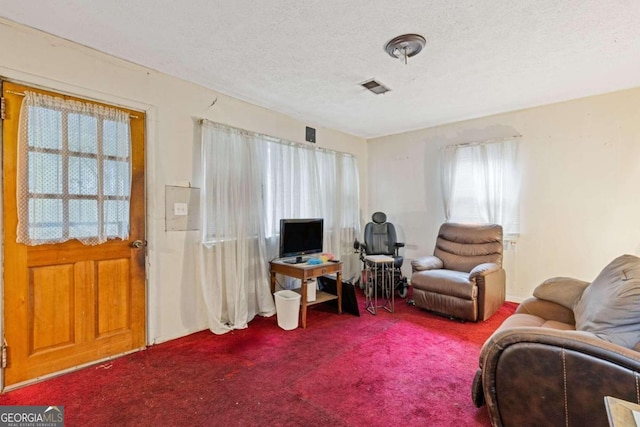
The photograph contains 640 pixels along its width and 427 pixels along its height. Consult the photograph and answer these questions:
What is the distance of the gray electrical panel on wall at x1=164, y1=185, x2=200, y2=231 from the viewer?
2.81 m

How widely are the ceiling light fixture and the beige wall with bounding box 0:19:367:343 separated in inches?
70.0

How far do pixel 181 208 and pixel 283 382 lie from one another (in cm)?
179

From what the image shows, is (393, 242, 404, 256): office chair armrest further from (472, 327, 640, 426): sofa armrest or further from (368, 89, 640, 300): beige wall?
(472, 327, 640, 426): sofa armrest

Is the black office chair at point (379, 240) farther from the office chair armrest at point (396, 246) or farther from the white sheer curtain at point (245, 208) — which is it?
the white sheer curtain at point (245, 208)

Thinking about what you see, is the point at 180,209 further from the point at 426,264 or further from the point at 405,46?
the point at 426,264

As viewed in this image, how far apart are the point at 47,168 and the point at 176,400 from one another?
5.99 ft

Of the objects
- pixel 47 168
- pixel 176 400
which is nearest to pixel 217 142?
pixel 47 168

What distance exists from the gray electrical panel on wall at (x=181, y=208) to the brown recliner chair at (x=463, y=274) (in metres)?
2.57

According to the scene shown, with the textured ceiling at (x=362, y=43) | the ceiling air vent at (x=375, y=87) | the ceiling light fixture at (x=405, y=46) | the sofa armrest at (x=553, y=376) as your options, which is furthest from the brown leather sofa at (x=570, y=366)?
the ceiling air vent at (x=375, y=87)

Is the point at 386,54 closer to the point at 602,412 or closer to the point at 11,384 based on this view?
the point at 602,412

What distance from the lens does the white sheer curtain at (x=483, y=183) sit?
12.7ft

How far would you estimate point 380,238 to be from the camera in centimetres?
453

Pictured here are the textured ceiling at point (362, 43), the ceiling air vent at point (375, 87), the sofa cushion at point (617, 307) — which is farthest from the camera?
Result: the ceiling air vent at point (375, 87)

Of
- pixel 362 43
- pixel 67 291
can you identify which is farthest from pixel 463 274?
pixel 67 291
